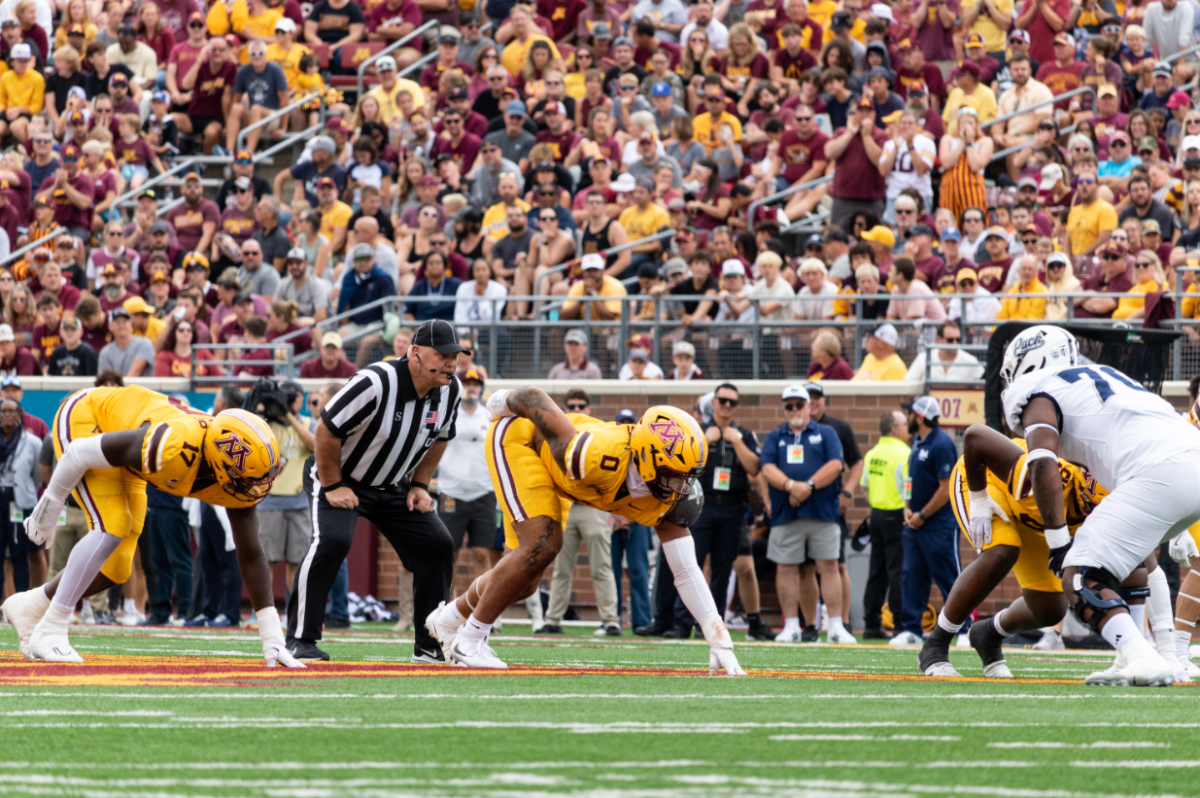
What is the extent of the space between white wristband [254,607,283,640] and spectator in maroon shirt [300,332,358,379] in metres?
8.00

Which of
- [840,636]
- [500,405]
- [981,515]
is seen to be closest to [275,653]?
[500,405]

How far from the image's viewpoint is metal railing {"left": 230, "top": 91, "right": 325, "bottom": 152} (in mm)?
20766

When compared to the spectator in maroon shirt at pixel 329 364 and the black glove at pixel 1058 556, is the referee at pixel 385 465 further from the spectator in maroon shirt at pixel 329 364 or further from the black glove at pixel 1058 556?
Result: the spectator in maroon shirt at pixel 329 364

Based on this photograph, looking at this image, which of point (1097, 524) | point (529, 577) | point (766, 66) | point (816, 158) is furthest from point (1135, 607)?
point (766, 66)

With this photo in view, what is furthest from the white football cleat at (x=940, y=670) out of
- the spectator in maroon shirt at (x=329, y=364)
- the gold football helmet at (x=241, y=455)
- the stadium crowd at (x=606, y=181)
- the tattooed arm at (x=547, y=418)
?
the spectator in maroon shirt at (x=329, y=364)

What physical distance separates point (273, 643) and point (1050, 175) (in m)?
10.9

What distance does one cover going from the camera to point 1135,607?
830 centimetres

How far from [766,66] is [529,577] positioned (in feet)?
40.7

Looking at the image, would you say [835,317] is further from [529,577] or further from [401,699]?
[401,699]

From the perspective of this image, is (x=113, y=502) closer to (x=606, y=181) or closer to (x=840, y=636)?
(x=840, y=636)

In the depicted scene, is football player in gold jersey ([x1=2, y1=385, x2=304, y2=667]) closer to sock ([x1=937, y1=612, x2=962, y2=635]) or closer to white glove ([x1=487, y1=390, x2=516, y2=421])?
white glove ([x1=487, y1=390, x2=516, y2=421])

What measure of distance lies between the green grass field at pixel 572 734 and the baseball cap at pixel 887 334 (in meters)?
7.21

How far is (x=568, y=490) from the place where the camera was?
8203 millimetres

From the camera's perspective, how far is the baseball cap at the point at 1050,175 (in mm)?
16312
